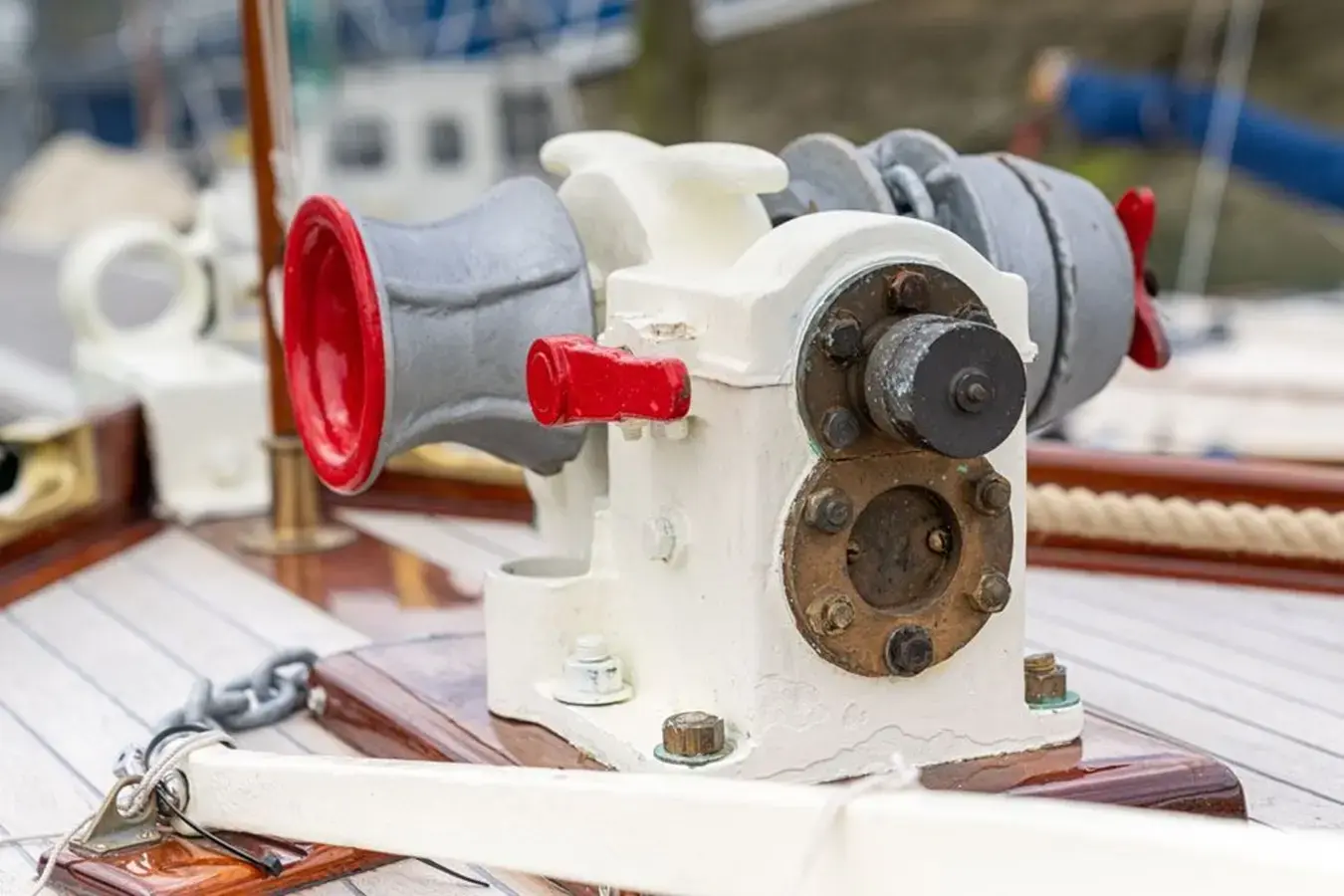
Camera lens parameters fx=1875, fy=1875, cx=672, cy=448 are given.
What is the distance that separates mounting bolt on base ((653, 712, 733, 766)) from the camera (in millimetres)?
1379

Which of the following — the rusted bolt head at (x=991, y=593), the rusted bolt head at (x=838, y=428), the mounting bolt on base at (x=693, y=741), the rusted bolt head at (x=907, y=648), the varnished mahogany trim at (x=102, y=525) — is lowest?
the varnished mahogany trim at (x=102, y=525)

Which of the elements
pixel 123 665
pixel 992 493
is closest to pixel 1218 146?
pixel 123 665

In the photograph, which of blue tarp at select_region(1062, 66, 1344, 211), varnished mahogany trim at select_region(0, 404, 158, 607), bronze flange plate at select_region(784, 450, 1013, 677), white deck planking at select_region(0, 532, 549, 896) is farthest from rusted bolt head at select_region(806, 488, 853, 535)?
blue tarp at select_region(1062, 66, 1344, 211)

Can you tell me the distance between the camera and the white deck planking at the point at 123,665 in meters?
1.65

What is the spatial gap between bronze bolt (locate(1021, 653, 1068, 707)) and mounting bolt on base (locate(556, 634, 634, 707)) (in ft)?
1.08

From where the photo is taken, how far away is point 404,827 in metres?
1.29

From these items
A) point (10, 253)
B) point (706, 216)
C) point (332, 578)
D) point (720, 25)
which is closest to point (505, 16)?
point (10, 253)

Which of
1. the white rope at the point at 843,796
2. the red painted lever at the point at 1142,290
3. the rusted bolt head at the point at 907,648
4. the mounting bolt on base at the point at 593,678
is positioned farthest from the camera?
the red painted lever at the point at 1142,290

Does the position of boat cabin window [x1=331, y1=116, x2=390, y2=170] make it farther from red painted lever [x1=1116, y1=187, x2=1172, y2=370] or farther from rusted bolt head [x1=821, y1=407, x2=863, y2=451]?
rusted bolt head [x1=821, y1=407, x2=863, y2=451]

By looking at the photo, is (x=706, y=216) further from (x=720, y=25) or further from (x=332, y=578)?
(x=720, y=25)

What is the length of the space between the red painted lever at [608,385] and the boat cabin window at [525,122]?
625cm

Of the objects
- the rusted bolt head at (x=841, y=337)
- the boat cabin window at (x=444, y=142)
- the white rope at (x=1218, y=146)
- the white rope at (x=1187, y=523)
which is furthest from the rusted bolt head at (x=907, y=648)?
the boat cabin window at (x=444, y=142)

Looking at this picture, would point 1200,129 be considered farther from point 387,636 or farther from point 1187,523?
point 387,636

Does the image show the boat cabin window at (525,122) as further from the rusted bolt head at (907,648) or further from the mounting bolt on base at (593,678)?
the rusted bolt head at (907,648)
